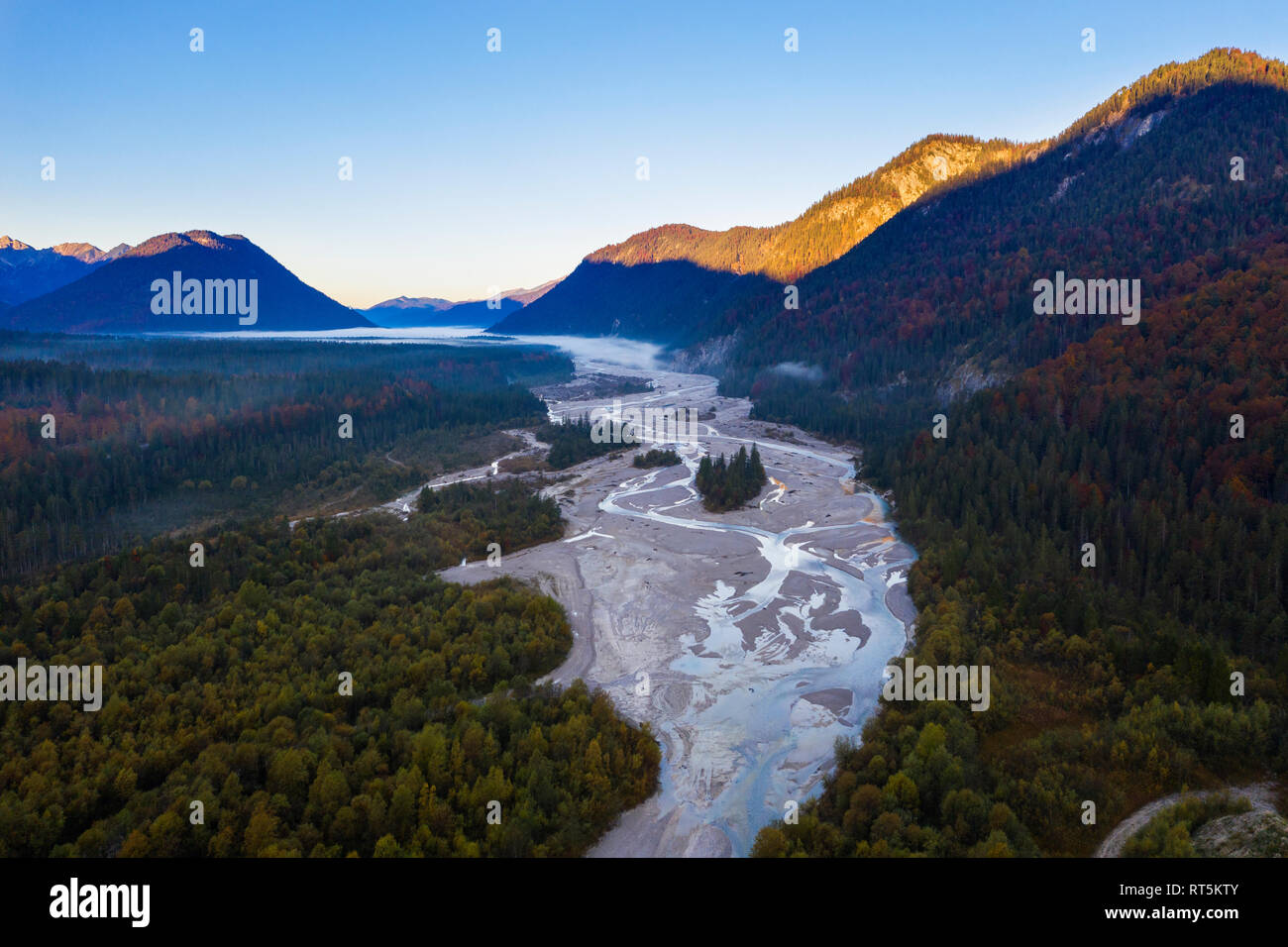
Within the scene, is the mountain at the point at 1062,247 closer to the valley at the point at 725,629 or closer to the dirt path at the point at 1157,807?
the valley at the point at 725,629

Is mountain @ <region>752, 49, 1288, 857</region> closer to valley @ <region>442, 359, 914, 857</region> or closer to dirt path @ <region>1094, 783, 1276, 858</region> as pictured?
dirt path @ <region>1094, 783, 1276, 858</region>

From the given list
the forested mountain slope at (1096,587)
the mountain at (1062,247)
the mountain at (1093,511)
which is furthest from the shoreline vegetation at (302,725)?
the mountain at (1062,247)

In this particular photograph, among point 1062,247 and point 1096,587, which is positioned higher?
point 1062,247

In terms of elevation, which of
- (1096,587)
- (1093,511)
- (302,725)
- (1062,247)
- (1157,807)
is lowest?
(1157,807)

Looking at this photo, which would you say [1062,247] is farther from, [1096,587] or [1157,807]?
[1157,807]

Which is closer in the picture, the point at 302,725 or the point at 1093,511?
the point at 302,725

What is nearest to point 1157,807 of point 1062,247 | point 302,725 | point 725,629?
point 725,629

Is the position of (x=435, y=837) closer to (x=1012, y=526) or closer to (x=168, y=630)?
(x=168, y=630)

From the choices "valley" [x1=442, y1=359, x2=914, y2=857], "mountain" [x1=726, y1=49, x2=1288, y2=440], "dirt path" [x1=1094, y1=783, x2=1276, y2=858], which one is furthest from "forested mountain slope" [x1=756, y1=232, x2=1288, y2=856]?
"mountain" [x1=726, y1=49, x2=1288, y2=440]

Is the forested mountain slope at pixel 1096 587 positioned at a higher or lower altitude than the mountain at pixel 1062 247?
lower
